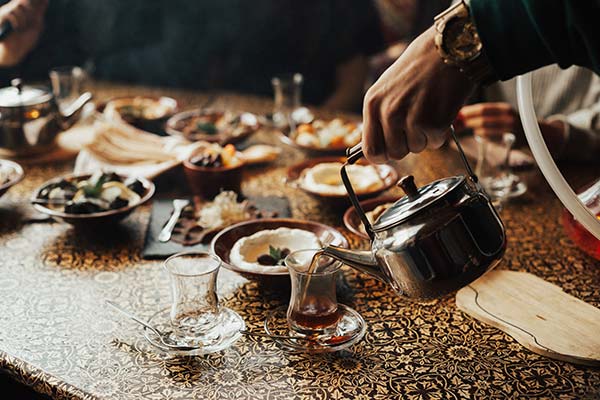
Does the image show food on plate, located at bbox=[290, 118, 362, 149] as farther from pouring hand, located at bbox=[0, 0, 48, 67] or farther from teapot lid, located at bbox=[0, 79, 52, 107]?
pouring hand, located at bbox=[0, 0, 48, 67]

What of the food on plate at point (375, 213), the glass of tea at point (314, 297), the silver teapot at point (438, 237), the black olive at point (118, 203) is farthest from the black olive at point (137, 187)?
the silver teapot at point (438, 237)

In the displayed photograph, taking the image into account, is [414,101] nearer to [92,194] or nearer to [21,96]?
[92,194]

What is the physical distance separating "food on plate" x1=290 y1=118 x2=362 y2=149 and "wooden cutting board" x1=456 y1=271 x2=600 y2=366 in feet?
2.97

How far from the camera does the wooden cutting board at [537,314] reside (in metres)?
1.28

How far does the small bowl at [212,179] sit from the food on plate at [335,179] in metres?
0.20

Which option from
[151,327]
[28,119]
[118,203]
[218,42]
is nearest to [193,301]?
[151,327]

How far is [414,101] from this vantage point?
3.63ft

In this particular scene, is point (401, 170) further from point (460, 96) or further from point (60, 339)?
point (60, 339)

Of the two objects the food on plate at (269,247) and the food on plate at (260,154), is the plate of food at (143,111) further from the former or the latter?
the food on plate at (269,247)

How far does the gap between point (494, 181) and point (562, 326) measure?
0.80 metres

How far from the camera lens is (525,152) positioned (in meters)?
2.40

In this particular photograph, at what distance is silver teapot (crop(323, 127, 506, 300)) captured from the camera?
1148 millimetres

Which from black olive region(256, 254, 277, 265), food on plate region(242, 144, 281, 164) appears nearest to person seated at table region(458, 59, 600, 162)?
food on plate region(242, 144, 281, 164)

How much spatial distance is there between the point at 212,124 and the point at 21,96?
0.67m
